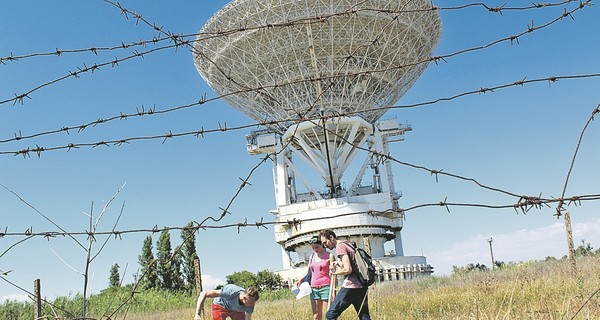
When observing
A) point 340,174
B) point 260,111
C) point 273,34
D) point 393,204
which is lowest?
point 393,204

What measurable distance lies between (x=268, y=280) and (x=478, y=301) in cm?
3606

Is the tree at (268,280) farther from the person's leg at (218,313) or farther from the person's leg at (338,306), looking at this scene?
the person's leg at (338,306)

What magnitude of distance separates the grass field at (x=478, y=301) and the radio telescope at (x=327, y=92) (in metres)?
11.5

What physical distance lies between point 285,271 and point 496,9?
37.8 metres

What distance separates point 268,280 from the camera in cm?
4047

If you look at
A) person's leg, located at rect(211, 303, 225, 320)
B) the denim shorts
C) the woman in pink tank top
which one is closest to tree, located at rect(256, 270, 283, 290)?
the woman in pink tank top

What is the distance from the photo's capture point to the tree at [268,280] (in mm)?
39406

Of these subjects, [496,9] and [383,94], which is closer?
[496,9]

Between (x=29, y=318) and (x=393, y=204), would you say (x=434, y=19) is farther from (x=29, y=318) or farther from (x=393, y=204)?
(x=29, y=318)

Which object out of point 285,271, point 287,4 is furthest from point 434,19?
point 285,271

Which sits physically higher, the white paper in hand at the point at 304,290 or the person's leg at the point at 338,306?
the white paper in hand at the point at 304,290

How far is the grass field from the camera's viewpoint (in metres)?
5.05

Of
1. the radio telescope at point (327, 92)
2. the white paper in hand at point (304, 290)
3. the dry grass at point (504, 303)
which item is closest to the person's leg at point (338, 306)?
the dry grass at point (504, 303)

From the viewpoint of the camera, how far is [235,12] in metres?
32.0
